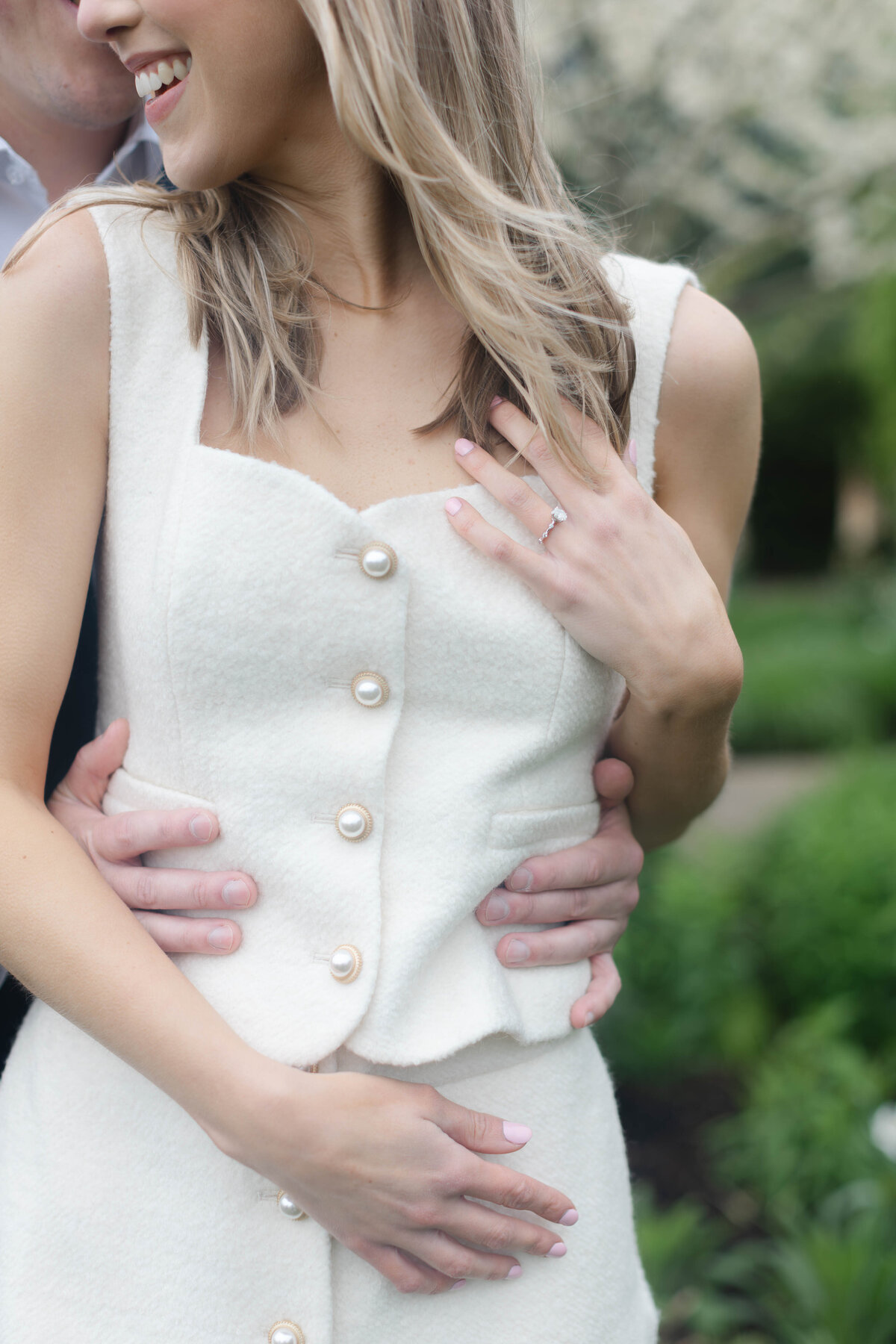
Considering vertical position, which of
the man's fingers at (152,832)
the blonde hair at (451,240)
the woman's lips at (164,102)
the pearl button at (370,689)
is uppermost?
the woman's lips at (164,102)

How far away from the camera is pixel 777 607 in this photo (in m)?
10.8

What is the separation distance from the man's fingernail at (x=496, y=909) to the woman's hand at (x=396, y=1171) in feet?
0.66

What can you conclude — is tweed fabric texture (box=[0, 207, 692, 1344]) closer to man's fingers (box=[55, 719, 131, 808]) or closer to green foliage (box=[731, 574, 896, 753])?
man's fingers (box=[55, 719, 131, 808])

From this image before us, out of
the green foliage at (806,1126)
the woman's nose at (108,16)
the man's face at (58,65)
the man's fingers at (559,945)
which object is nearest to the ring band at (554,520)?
the man's fingers at (559,945)

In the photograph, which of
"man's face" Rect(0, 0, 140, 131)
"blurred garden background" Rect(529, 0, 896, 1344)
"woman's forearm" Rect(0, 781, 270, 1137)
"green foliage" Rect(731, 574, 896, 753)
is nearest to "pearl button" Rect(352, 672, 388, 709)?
"woman's forearm" Rect(0, 781, 270, 1137)

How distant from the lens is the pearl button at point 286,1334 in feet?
4.27

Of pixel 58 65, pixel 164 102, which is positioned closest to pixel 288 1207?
pixel 164 102

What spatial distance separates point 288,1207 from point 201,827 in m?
0.41

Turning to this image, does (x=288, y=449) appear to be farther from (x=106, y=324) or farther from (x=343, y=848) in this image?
(x=343, y=848)

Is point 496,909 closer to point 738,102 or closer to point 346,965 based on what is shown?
point 346,965

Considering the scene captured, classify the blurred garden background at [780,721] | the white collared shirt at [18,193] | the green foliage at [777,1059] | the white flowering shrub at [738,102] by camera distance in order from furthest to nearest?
the white flowering shrub at [738,102] < the blurred garden background at [780,721] < the green foliage at [777,1059] < the white collared shirt at [18,193]

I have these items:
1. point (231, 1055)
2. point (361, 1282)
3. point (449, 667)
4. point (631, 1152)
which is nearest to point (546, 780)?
point (449, 667)

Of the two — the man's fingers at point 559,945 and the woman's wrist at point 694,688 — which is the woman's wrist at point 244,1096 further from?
the woman's wrist at point 694,688

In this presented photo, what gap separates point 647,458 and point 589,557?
0.68ft
